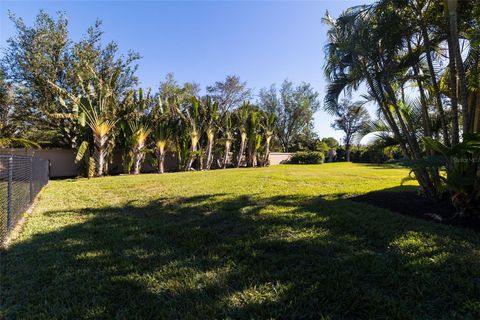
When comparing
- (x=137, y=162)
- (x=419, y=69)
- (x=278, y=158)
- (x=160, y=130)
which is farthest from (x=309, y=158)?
(x=419, y=69)

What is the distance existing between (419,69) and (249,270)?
19.5 feet

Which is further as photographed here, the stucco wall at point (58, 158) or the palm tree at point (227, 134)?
the palm tree at point (227, 134)

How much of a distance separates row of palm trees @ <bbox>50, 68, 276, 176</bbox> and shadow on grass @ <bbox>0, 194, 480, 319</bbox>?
9.22 meters

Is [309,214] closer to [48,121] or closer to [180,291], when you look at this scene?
[180,291]

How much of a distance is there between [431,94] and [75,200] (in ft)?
29.8

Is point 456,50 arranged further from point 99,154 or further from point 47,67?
point 47,67

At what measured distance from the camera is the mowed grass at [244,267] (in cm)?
225

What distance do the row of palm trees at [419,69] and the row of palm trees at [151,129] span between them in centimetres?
1083

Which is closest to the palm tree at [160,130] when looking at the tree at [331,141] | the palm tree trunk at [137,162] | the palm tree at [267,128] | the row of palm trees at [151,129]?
the row of palm trees at [151,129]

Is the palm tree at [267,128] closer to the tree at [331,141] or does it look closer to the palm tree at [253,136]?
the palm tree at [253,136]

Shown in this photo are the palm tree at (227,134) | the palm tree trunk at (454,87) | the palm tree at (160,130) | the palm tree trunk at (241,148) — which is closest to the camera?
the palm tree trunk at (454,87)

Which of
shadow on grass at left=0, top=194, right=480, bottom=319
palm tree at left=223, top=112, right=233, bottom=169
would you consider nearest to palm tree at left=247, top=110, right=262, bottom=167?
palm tree at left=223, top=112, right=233, bottom=169

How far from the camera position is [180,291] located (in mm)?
2502

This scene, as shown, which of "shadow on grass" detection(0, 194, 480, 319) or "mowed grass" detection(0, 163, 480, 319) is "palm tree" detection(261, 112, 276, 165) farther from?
"shadow on grass" detection(0, 194, 480, 319)
